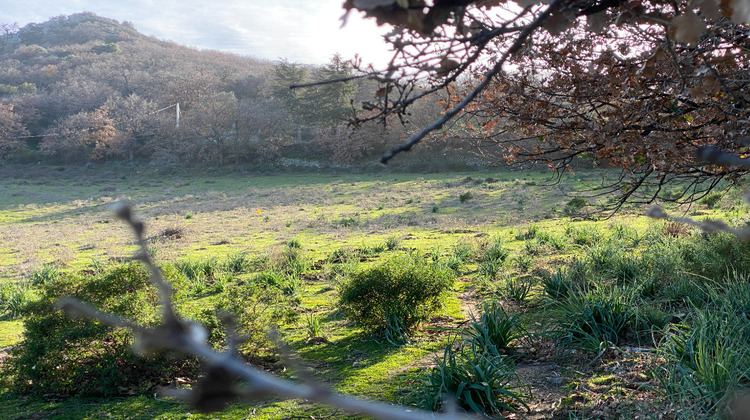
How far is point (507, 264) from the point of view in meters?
9.01

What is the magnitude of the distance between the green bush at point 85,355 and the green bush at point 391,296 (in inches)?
→ 78.1

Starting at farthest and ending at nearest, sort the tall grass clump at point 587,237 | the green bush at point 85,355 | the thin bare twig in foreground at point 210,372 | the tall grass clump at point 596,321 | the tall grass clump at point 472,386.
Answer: the tall grass clump at point 587,237
the green bush at point 85,355
the tall grass clump at point 596,321
the tall grass clump at point 472,386
the thin bare twig in foreground at point 210,372

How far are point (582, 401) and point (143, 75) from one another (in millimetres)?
83802

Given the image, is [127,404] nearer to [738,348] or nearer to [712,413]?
[712,413]

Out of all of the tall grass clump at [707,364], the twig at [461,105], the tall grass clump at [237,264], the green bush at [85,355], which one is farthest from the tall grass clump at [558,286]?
the tall grass clump at [237,264]

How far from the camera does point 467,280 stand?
8758mm

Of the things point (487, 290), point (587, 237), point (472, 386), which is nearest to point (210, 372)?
point (472, 386)

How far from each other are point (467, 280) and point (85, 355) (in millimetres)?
5688

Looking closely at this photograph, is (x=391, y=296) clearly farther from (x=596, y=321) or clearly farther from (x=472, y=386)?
(x=472, y=386)

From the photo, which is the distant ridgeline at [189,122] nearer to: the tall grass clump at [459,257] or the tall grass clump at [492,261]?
the tall grass clump at [459,257]

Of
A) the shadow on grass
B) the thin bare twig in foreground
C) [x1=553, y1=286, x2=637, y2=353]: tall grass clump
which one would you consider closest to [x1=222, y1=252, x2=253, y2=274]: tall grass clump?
the shadow on grass

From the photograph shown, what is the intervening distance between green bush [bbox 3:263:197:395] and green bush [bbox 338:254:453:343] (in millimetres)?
1984

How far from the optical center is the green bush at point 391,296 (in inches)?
243

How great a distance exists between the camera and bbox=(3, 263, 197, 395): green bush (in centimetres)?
497
